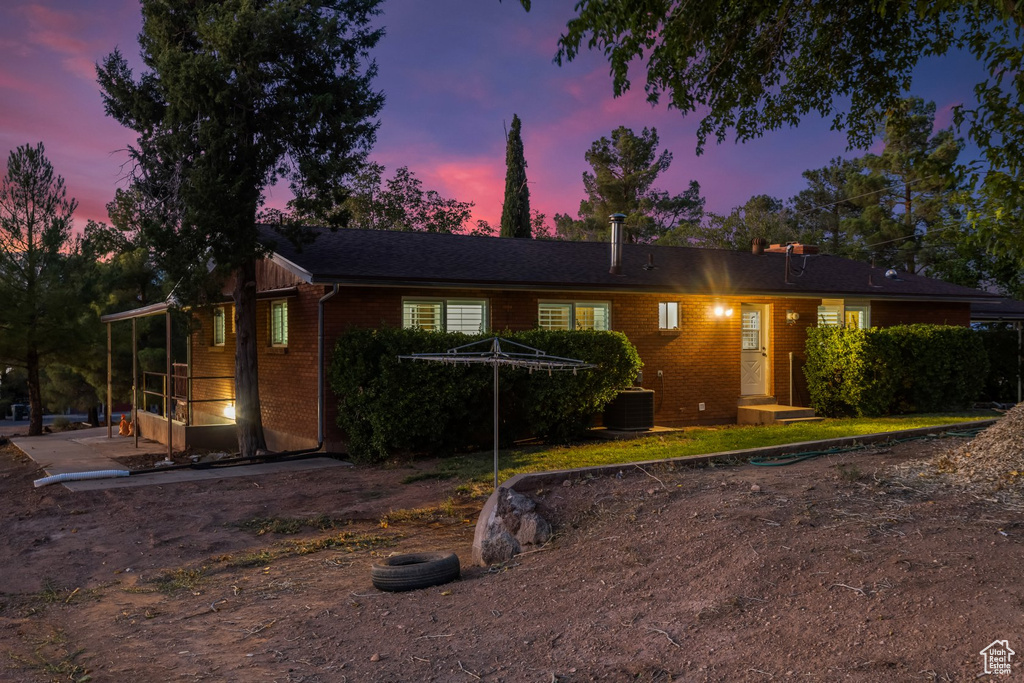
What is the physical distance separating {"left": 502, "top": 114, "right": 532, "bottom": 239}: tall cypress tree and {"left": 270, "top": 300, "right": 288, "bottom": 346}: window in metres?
17.1

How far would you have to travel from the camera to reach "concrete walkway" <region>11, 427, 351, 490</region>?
11.6 metres

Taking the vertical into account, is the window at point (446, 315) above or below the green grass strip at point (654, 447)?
above

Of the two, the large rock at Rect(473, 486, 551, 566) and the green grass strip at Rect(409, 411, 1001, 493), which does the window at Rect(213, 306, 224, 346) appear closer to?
the green grass strip at Rect(409, 411, 1001, 493)

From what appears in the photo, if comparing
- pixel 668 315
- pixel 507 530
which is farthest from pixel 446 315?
pixel 507 530

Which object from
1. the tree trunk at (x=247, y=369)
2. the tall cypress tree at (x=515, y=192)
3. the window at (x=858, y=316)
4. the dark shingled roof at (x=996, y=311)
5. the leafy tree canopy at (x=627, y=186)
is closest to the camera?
the tree trunk at (x=247, y=369)

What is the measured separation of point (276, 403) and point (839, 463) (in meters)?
10.8

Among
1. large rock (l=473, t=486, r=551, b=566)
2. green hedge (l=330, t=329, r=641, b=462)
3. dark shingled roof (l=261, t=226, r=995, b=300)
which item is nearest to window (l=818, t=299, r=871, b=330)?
dark shingled roof (l=261, t=226, r=995, b=300)

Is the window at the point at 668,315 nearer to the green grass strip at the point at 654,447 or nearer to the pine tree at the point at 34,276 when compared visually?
the green grass strip at the point at 654,447

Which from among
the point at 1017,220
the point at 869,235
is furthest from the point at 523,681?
the point at 869,235

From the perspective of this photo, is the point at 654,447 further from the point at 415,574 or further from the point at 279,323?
the point at 279,323

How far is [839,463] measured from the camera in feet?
29.2

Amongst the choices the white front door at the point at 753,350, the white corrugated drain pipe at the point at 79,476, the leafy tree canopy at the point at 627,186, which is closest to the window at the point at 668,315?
the white front door at the point at 753,350
